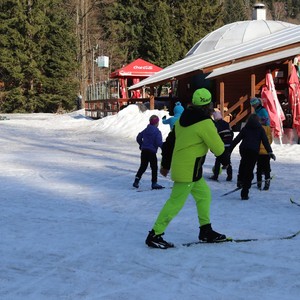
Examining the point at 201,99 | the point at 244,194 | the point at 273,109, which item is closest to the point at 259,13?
the point at 273,109

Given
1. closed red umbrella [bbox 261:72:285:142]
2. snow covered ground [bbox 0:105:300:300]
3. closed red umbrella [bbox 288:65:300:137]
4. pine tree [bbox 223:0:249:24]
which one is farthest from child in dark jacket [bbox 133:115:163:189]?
pine tree [bbox 223:0:249:24]

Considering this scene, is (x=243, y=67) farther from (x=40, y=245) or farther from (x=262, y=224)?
(x=40, y=245)

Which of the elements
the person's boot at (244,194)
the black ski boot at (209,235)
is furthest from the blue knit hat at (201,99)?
the person's boot at (244,194)

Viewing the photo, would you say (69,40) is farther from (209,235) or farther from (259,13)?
(209,235)

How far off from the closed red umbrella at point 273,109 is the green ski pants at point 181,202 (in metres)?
11.5

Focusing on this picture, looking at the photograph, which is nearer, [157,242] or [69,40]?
[157,242]

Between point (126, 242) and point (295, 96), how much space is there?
12983 millimetres

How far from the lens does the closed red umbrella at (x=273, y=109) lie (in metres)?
16.5

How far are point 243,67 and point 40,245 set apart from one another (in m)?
14.2

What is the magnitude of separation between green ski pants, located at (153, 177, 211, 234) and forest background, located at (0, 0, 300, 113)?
133ft

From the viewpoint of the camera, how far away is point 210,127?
5.27 meters

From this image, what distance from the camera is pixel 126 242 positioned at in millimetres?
5758

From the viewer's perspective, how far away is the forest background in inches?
1761

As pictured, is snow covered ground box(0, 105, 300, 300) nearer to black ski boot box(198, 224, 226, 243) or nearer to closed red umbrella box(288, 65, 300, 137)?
black ski boot box(198, 224, 226, 243)
